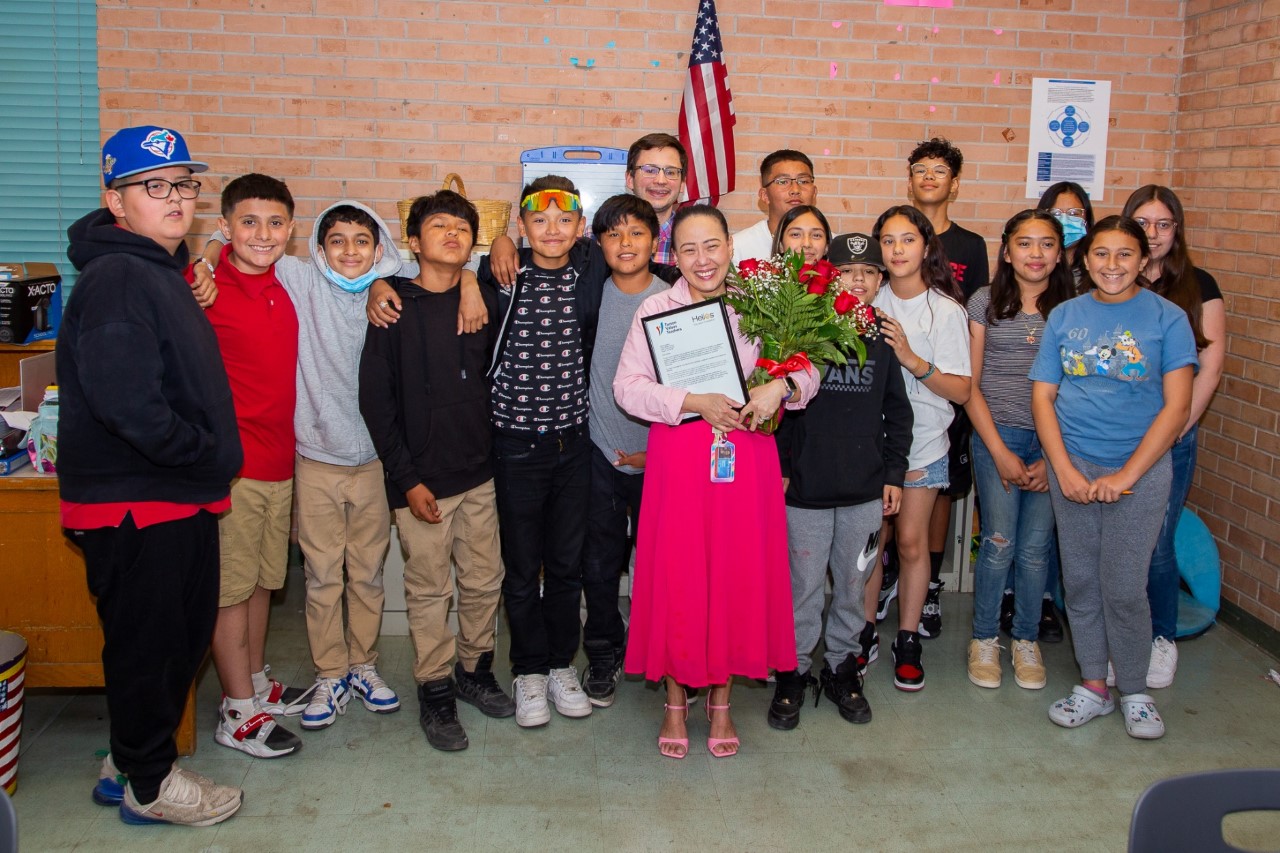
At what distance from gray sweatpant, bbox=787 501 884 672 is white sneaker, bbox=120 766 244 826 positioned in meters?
1.88

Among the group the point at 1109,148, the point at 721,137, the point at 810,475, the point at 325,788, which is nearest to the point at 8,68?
the point at 721,137

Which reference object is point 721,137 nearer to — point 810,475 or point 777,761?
point 810,475

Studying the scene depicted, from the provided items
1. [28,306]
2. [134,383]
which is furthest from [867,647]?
[28,306]

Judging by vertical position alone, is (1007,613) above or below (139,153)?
below

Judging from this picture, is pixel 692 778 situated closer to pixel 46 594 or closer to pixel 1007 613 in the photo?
pixel 1007 613

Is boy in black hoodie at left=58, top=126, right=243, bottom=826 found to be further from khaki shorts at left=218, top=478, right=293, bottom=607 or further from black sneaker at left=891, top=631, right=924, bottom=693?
black sneaker at left=891, top=631, right=924, bottom=693

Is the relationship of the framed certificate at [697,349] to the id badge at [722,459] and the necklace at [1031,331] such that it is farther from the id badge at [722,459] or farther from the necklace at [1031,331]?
the necklace at [1031,331]

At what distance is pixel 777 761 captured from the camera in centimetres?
338

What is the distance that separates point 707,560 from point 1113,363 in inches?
59.4

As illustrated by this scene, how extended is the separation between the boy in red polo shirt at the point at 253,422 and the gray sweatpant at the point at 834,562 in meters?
1.72

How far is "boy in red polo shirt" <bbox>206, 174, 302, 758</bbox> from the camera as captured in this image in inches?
127

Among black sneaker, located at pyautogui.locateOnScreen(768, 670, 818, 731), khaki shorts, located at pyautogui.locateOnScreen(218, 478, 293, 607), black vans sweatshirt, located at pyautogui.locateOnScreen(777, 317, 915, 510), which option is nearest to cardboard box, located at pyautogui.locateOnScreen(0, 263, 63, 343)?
khaki shorts, located at pyautogui.locateOnScreen(218, 478, 293, 607)

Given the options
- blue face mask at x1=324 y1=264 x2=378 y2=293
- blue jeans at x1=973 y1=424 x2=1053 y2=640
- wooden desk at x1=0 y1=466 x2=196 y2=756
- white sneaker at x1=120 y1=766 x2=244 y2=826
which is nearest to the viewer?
white sneaker at x1=120 y1=766 x2=244 y2=826

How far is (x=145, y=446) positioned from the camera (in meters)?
2.60
